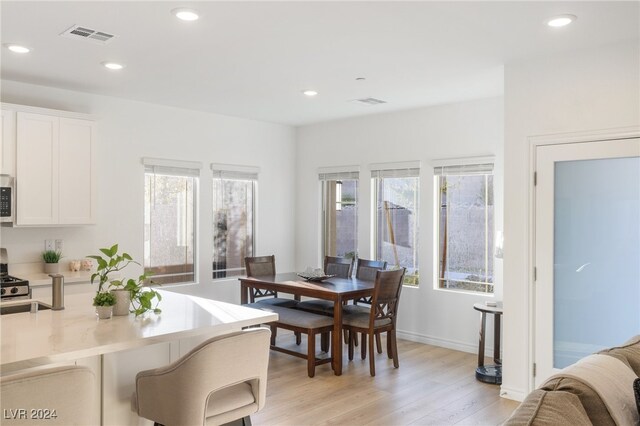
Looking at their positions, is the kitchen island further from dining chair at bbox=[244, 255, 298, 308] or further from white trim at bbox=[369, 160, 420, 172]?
white trim at bbox=[369, 160, 420, 172]

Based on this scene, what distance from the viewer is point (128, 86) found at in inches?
199

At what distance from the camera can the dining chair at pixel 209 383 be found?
2154mm

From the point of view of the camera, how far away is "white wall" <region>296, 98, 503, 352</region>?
557cm

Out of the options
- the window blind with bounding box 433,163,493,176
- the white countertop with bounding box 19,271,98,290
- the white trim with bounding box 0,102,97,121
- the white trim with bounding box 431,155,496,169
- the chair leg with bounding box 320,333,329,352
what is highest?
the white trim with bounding box 0,102,97,121

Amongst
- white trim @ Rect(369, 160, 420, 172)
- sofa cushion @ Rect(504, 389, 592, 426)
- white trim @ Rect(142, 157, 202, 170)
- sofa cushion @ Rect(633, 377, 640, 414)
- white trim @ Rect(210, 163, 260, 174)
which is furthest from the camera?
white trim @ Rect(210, 163, 260, 174)

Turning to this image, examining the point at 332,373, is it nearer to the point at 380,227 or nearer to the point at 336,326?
the point at 336,326

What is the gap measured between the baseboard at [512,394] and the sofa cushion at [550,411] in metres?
2.83

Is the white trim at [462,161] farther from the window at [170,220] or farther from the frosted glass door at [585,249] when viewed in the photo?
the window at [170,220]

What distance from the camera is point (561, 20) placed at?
325cm

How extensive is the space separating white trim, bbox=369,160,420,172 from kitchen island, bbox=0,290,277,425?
3665mm

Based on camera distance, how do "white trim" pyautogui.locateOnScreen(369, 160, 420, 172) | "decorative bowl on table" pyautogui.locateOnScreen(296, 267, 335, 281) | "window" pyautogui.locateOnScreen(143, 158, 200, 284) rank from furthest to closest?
"white trim" pyautogui.locateOnScreen(369, 160, 420, 172) → "window" pyautogui.locateOnScreen(143, 158, 200, 284) → "decorative bowl on table" pyautogui.locateOnScreen(296, 267, 335, 281)

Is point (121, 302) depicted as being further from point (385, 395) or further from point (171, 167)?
point (171, 167)

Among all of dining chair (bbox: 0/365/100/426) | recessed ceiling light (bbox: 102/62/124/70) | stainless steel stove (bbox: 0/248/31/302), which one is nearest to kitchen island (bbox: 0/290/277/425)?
dining chair (bbox: 0/365/100/426)

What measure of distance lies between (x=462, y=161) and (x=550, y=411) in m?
Result: 4.45
